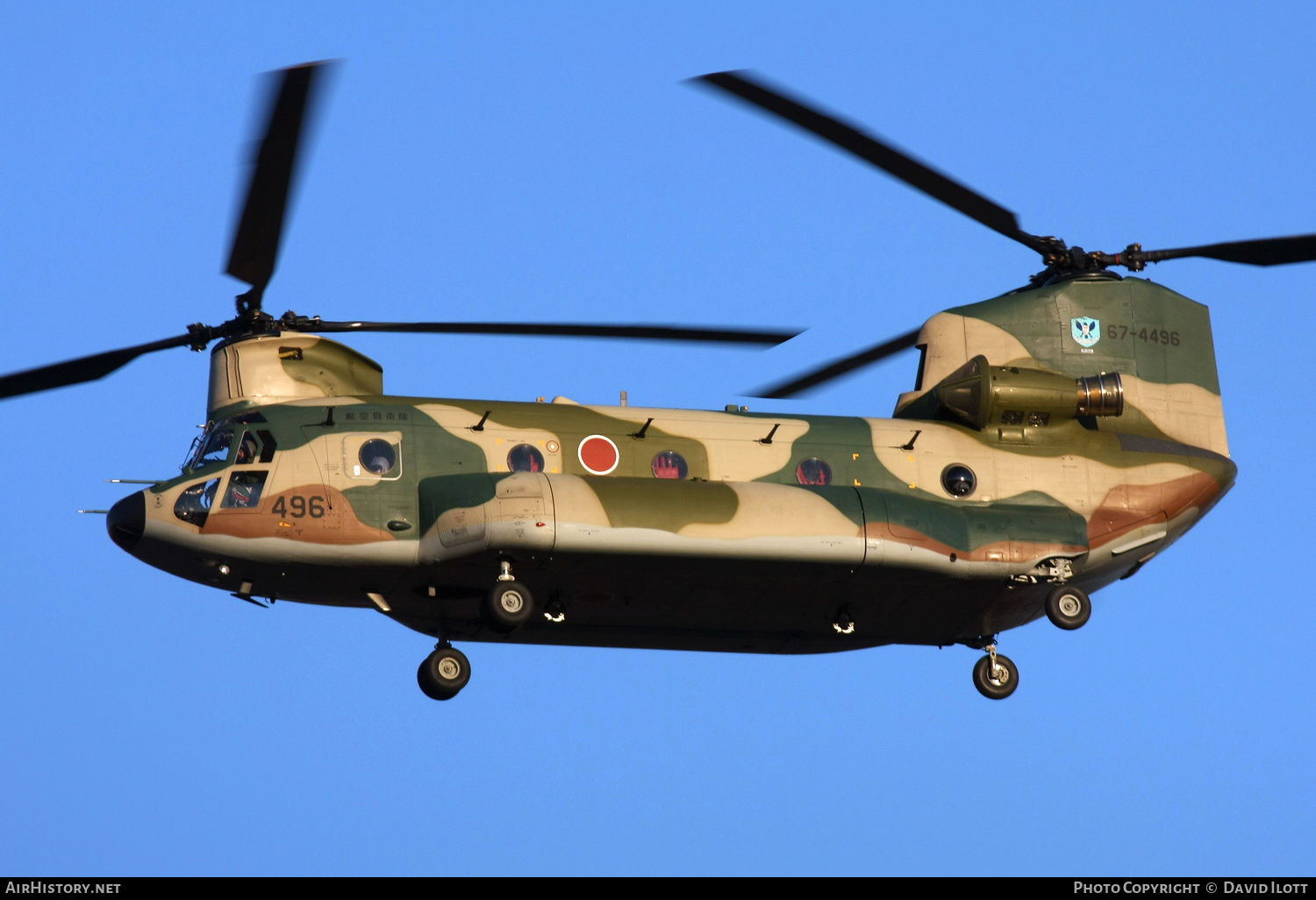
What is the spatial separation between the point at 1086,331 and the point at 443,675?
33.6 feet

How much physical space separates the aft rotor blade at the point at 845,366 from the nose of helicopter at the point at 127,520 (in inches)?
357

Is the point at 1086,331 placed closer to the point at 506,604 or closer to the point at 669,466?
the point at 669,466

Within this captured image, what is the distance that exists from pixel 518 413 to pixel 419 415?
129 centimetres

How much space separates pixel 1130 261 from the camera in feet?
96.2

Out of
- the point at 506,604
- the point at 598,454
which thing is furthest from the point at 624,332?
the point at 506,604

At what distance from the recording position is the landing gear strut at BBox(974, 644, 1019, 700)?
2747cm

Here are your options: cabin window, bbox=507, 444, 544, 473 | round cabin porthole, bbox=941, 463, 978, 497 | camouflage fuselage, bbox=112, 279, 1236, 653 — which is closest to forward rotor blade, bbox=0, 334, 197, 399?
camouflage fuselage, bbox=112, 279, 1236, 653

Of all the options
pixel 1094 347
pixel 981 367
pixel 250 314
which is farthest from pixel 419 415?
pixel 1094 347

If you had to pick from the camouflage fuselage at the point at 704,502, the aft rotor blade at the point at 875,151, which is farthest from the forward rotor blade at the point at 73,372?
the aft rotor blade at the point at 875,151

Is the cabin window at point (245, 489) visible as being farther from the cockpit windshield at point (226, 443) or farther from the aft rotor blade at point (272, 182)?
the aft rotor blade at point (272, 182)

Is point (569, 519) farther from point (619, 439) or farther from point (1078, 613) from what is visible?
point (1078, 613)

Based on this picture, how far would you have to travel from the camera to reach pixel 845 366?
97.2 ft

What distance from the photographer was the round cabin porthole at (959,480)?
27.3m

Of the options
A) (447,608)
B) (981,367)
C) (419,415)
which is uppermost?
(981,367)
